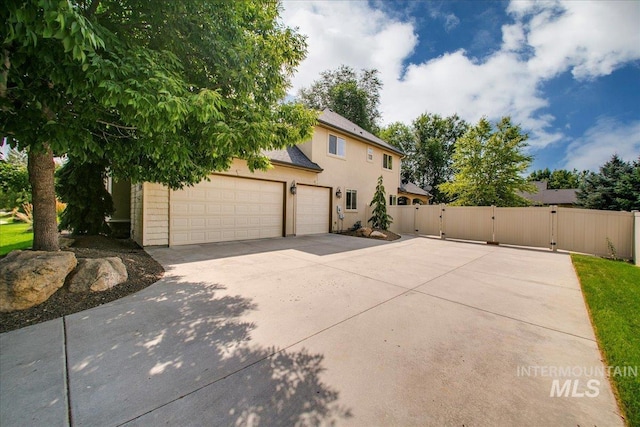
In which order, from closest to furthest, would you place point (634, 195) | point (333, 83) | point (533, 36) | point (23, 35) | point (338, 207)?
point (23, 35)
point (533, 36)
point (338, 207)
point (634, 195)
point (333, 83)

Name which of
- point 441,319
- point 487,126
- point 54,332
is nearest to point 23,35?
point 54,332

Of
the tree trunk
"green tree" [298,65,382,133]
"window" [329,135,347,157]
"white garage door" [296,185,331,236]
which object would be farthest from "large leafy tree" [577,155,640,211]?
the tree trunk

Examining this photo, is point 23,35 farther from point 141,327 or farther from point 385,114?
point 385,114

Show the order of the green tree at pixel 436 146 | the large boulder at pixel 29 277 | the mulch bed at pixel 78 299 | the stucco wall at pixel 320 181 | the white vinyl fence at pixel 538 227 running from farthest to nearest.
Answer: the green tree at pixel 436 146 → the white vinyl fence at pixel 538 227 → the stucco wall at pixel 320 181 → the large boulder at pixel 29 277 → the mulch bed at pixel 78 299

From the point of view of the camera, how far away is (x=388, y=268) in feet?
19.3

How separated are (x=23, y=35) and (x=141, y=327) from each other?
9.92ft

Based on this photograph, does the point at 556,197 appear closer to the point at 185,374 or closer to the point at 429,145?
the point at 429,145

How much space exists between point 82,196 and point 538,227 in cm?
1620

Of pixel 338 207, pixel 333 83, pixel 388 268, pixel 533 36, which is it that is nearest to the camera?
pixel 388 268

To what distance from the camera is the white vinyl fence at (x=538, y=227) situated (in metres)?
7.86

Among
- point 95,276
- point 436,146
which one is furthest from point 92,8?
point 436,146

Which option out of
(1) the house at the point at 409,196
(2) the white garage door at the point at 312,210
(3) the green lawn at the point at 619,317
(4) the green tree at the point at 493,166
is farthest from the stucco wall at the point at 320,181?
(3) the green lawn at the point at 619,317

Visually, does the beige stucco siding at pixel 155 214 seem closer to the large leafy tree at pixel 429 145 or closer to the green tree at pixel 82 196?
the green tree at pixel 82 196

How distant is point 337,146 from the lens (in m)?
13.3
